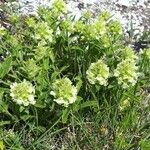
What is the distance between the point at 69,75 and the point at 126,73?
1.71 ft

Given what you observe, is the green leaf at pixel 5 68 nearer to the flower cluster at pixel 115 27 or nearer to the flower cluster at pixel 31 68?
the flower cluster at pixel 31 68

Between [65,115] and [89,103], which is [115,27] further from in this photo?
[65,115]

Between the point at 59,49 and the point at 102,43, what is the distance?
12.0 inches

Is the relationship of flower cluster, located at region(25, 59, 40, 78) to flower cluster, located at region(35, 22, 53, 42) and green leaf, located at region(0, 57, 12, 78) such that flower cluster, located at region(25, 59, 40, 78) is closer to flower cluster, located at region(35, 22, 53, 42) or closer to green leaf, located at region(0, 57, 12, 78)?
green leaf, located at region(0, 57, 12, 78)

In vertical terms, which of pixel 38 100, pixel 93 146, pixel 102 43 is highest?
pixel 102 43

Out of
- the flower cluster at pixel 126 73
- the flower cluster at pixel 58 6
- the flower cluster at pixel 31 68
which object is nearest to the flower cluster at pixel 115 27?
the flower cluster at pixel 58 6

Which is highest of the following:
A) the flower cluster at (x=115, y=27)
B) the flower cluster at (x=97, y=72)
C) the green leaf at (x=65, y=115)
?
Answer: the flower cluster at (x=115, y=27)

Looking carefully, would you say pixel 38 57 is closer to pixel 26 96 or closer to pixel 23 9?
pixel 26 96

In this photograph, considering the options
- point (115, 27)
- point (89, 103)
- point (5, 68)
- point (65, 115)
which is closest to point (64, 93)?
point (65, 115)

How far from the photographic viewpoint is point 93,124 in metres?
3.11

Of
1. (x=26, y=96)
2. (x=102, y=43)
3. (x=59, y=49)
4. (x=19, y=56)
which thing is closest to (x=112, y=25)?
(x=102, y=43)

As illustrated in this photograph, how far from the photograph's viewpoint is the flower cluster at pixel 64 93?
8.77 feet

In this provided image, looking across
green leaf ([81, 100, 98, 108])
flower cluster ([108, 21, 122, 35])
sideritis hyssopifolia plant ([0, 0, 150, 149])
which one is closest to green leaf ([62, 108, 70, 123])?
sideritis hyssopifolia plant ([0, 0, 150, 149])

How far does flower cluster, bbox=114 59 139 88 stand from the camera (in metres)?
2.82
